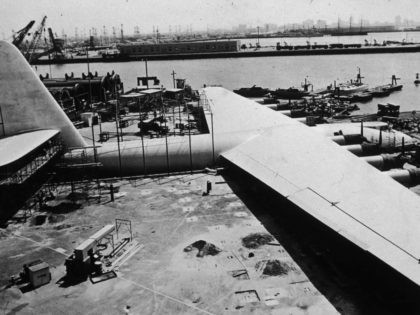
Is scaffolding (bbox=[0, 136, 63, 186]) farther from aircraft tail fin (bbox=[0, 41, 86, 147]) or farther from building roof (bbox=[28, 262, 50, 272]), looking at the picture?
building roof (bbox=[28, 262, 50, 272])

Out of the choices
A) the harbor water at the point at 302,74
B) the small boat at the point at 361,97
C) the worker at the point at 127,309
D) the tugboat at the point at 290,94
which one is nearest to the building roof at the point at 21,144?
the worker at the point at 127,309

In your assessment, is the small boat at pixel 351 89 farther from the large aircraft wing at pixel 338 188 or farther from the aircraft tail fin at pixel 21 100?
the aircraft tail fin at pixel 21 100

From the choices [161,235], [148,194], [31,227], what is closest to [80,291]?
[161,235]

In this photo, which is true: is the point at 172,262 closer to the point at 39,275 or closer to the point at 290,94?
the point at 39,275

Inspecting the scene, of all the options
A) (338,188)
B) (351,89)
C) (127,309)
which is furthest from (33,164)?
(351,89)

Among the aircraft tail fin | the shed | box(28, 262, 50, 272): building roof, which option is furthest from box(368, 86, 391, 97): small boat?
the shed
